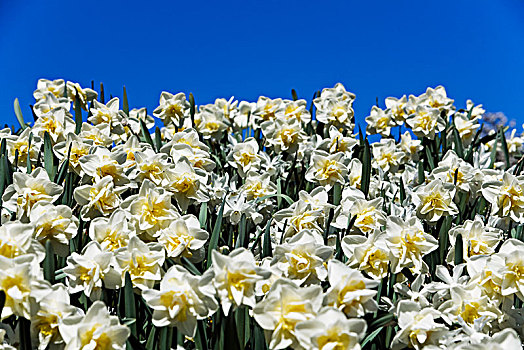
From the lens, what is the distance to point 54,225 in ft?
5.46

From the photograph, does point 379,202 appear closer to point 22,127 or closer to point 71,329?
point 71,329

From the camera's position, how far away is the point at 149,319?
1.65 meters

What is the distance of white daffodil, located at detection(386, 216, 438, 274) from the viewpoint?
1.66m

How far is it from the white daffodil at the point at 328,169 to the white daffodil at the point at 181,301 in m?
1.16

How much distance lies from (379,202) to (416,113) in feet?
5.90

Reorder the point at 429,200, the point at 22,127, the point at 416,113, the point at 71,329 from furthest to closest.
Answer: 1. the point at 416,113
2. the point at 22,127
3. the point at 429,200
4. the point at 71,329

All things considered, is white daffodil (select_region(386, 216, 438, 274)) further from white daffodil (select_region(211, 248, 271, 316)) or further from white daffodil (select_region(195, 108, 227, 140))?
white daffodil (select_region(195, 108, 227, 140))

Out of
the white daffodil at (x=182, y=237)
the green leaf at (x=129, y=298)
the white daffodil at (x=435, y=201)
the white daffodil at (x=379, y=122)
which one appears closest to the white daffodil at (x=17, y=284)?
the green leaf at (x=129, y=298)

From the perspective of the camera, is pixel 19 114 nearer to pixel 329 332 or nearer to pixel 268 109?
pixel 268 109

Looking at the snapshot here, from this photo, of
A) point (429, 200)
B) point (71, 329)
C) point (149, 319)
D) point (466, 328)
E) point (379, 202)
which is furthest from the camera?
point (429, 200)

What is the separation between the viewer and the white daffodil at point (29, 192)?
5.87 ft

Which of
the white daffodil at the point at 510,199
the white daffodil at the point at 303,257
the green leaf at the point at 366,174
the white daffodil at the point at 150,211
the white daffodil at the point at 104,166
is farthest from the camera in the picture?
the green leaf at the point at 366,174

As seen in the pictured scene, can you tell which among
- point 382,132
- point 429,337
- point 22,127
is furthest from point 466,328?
point 22,127

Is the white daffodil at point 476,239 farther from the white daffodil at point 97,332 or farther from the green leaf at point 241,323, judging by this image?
the white daffodil at point 97,332
